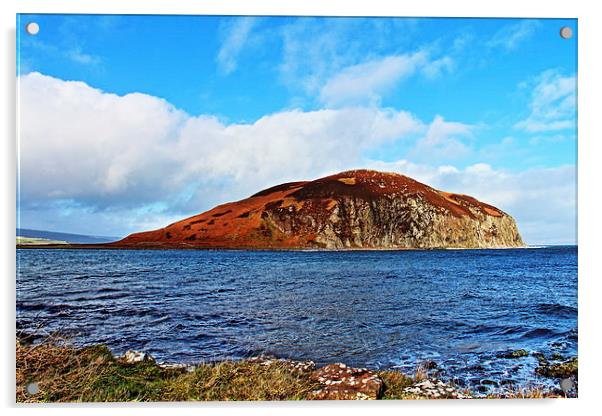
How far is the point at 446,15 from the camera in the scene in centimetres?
317

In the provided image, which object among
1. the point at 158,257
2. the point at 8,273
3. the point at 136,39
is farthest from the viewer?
the point at 158,257

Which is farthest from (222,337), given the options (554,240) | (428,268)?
(554,240)

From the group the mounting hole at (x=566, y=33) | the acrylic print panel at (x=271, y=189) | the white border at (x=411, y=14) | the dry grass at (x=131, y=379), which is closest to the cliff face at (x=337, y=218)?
the acrylic print panel at (x=271, y=189)

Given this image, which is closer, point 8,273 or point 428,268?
point 8,273

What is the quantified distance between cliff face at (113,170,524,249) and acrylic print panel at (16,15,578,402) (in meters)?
0.02

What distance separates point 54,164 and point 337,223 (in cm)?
218

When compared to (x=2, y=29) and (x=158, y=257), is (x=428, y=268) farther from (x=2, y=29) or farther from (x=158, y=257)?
(x=2, y=29)

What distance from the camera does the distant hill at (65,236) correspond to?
2.99 meters

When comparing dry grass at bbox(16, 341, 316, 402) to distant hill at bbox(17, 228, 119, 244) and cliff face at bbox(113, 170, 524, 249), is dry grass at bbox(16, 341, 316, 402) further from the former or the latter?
cliff face at bbox(113, 170, 524, 249)

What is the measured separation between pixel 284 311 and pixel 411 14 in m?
2.40

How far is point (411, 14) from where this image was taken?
3.16 metres

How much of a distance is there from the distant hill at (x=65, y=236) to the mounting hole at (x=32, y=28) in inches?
53.6

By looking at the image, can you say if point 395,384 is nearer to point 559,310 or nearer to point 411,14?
point 559,310

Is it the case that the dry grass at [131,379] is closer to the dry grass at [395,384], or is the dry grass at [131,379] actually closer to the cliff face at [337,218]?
the dry grass at [395,384]
